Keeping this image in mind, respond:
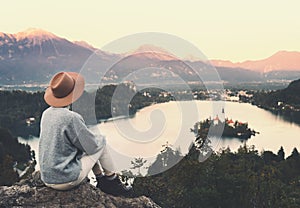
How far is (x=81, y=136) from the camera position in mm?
2180

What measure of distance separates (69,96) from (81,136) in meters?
0.26

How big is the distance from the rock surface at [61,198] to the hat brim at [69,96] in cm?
52

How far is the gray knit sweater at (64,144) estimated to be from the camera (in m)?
2.19

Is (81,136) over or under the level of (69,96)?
under

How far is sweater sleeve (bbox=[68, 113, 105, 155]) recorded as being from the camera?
2.18 metres

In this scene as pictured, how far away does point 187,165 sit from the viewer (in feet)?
26.1

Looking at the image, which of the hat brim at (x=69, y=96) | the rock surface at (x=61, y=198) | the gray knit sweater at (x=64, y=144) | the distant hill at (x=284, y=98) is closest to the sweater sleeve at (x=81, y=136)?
the gray knit sweater at (x=64, y=144)

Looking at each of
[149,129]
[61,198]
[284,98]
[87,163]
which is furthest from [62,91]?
[284,98]

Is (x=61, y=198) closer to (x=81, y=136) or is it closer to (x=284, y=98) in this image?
(x=81, y=136)

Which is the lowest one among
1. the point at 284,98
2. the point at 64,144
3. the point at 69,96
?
the point at 284,98

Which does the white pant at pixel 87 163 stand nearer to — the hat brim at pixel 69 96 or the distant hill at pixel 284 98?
the hat brim at pixel 69 96

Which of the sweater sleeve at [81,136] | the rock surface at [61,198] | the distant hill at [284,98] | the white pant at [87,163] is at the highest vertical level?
the sweater sleeve at [81,136]

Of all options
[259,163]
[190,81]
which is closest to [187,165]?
[190,81]

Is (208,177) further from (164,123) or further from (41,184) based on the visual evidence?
(41,184)
